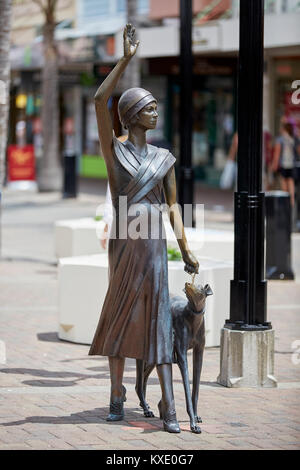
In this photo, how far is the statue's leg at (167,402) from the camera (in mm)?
6793

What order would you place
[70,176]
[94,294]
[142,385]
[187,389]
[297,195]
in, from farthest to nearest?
1. [70,176]
2. [297,195]
3. [94,294]
4. [142,385]
5. [187,389]

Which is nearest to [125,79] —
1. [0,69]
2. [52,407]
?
[0,69]

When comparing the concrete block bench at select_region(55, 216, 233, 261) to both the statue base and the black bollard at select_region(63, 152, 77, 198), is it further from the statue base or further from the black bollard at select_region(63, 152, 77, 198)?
the black bollard at select_region(63, 152, 77, 198)

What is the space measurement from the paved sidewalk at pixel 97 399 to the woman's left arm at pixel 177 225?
1008mm

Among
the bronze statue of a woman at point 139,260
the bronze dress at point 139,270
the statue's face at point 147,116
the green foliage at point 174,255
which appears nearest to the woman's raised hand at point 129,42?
the bronze statue of a woman at point 139,260

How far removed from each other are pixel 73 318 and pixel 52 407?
8.21ft

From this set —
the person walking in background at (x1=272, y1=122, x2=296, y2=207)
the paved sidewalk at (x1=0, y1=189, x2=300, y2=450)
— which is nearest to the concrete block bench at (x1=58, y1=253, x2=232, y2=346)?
the paved sidewalk at (x1=0, y1=189, x2=300, y2=450)

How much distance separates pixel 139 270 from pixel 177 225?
14.7 inches

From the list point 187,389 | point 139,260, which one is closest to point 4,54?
point 139,260

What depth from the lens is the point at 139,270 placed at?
690cm

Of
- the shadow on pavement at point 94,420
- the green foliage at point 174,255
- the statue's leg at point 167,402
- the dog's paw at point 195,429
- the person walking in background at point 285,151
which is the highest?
the person walking in background at point 285,151

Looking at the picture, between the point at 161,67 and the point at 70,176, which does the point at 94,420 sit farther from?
the point at 161,67

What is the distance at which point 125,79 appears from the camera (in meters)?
24.2

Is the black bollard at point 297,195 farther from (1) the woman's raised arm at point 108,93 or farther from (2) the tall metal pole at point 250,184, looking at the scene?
(1) the woman's raised arm at point 108,93
